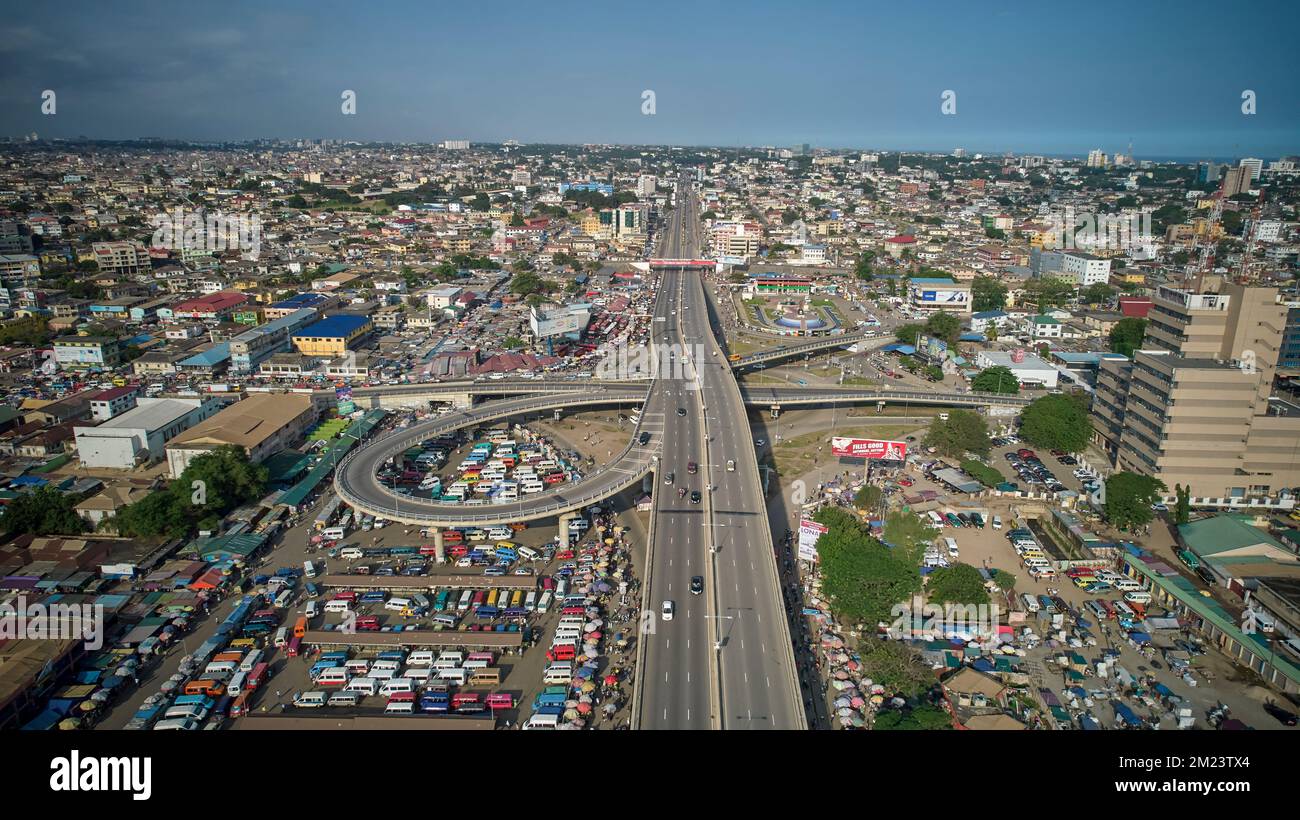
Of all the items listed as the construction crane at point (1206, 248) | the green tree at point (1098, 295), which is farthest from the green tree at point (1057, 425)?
the construction crane at point (1206, 248)

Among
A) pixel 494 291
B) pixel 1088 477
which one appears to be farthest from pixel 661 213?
pixel 1088 477

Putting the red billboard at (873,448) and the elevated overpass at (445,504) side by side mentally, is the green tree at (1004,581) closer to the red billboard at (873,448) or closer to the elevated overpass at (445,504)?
the red billboard at (873,448)

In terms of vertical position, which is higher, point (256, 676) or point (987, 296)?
point (987, 296)

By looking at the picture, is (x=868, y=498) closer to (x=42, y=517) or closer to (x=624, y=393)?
(x=624, y=393)

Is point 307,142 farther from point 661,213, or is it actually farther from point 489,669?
point 489,669

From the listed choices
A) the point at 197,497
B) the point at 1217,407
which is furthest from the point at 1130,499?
the point at 197,497
